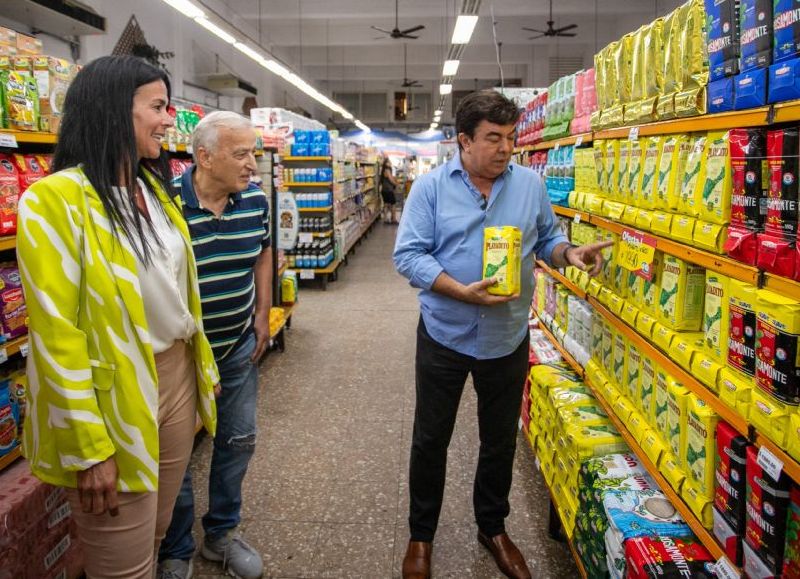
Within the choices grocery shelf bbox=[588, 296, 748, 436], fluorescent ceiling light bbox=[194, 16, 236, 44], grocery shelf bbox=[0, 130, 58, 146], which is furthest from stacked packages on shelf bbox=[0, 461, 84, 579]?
fluorescent ceiling light bbox=[194, 16, 236, 44]

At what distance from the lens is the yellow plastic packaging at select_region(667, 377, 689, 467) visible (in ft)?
6.15

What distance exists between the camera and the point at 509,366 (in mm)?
2389

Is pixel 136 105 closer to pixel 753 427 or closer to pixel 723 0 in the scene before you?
pixel 723 0

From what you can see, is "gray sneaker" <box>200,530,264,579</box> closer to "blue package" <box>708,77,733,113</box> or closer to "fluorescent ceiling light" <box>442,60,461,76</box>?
"blue package" <box>708,77,733,113</box>

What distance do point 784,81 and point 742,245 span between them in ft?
1.28

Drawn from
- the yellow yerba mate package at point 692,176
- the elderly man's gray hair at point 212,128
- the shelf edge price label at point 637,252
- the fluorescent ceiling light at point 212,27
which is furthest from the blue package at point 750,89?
the fluorescent ceiling light at point 212,27

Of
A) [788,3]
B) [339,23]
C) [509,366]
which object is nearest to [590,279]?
[509,366]

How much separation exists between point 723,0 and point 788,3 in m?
0.29

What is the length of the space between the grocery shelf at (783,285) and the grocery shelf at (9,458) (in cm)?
265

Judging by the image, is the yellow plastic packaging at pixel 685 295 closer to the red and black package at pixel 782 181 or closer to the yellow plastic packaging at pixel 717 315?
the yellow plastic packaging at pixel 717 315

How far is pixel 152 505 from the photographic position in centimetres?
162

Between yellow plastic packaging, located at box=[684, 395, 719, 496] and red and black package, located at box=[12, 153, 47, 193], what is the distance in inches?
104

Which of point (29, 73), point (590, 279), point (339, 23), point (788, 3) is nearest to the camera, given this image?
point (788, 3)

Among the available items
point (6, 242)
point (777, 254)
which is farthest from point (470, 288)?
point (6, 242)
